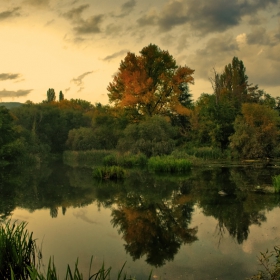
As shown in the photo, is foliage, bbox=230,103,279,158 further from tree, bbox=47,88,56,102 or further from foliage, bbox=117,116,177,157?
tree, bbox=47,88,56,102

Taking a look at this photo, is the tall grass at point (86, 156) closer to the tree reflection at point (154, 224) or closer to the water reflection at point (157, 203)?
the water reflection at point (157, 203)

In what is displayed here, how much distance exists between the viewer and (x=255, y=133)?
34.8 m

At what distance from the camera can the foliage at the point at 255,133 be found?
113 ft

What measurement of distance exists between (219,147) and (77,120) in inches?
1295

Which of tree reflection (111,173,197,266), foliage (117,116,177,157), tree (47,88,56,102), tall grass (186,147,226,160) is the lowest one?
tree reflection (111,173,197,266)

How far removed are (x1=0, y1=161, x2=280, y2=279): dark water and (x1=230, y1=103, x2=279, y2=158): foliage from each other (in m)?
17.0

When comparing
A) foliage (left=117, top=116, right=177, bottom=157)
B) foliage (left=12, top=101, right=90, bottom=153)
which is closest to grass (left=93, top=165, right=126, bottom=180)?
foliage (left=117, top=116, right=177, bottom=157)

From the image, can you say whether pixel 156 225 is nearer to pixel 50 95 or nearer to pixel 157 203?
pixel 157 203

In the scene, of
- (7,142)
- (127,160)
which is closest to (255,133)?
(127,160)

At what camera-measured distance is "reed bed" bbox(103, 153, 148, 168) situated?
30.6 m

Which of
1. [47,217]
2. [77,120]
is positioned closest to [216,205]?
[47,217]

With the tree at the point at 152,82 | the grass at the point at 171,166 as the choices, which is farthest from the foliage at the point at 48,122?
the grass at the point at 171,166

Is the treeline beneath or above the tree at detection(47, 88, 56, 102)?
beneath

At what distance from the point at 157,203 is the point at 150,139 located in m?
20.0
